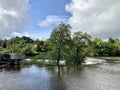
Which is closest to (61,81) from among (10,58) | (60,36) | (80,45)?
(60,36)

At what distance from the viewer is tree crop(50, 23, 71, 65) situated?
65.4m

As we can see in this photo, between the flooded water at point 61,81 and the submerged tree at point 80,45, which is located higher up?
the submerged tree at point 80,45

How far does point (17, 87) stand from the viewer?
3052 cm

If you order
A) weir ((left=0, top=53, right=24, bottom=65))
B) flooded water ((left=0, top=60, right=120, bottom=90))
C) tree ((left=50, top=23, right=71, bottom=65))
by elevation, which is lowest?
flooded water ((left=0, top=60, right=120, bottom=90))

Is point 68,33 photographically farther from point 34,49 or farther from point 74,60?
point 34,49

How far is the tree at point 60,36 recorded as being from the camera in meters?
65.4

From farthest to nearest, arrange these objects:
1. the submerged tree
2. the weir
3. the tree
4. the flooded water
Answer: the weir → the submerged tree → the tree → the flooded water

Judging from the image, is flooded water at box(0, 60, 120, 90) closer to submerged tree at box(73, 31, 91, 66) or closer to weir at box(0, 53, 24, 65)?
submerged tree at box(73, 31, 91, 66)

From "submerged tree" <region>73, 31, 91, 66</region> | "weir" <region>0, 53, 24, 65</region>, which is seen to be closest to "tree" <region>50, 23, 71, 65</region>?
"submerged tree" <region>73, 31, 91, 66</region>

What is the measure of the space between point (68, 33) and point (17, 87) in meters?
38.5

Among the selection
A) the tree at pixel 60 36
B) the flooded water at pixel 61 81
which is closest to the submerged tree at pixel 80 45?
the tree at pixel 60 36

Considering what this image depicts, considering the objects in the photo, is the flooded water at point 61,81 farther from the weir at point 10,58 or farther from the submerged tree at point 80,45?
the weir at point 10,58

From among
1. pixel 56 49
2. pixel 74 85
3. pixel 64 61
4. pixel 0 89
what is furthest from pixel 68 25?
pixel 0 89

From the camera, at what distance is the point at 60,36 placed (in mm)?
65375
